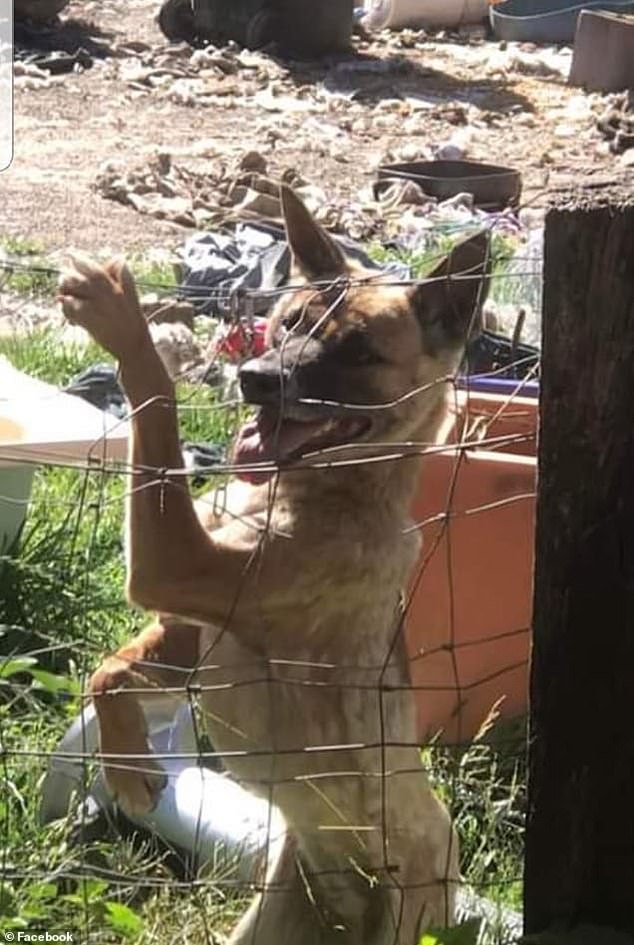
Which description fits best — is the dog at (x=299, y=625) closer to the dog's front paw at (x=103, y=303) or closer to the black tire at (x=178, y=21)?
the dog's front paw at (x=103, y=303)

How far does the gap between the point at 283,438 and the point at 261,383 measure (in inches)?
4.8

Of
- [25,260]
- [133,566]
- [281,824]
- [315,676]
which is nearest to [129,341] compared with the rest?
[133,566]

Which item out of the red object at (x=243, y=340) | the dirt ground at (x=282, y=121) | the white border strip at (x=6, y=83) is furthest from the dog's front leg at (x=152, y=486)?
the white border strip at (x=6, y=83)

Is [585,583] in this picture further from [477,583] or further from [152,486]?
[477,583]

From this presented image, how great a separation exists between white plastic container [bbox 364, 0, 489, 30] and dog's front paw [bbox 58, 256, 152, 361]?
1587 centimetres

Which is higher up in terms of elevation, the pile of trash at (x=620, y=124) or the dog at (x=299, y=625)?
the dog at (x=299, y=625)

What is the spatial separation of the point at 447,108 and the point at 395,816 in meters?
11.7

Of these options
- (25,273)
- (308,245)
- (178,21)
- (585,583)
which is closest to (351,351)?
(308,245)

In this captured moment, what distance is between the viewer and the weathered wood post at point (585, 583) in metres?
2.48

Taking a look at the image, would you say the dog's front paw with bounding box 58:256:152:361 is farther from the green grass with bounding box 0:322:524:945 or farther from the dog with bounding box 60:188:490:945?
the green grass with bounding box 0:322:524:945

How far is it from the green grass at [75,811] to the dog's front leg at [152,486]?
12cm

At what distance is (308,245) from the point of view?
422cm

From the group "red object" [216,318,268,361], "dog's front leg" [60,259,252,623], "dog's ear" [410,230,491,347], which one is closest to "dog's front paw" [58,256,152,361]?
"dog's front leg" [60,259,252,623]

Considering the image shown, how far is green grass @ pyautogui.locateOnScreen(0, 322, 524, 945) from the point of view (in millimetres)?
3281
